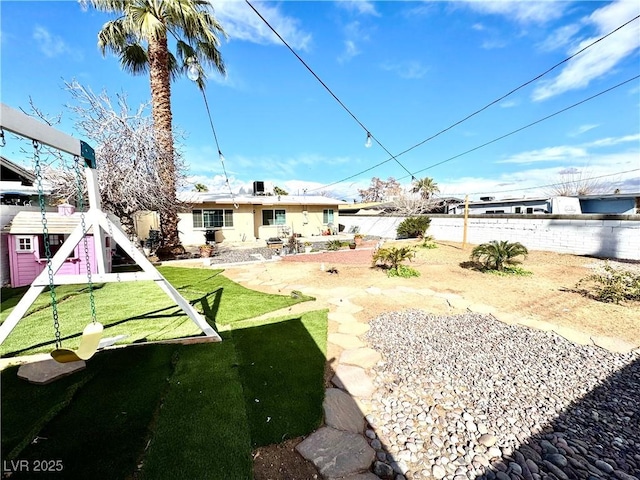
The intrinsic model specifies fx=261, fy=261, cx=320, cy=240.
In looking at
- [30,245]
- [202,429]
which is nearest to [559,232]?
[202,429]

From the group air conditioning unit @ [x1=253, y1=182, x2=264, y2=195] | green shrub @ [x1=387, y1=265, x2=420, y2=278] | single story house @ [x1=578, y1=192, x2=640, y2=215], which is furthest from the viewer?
air conditioning unit @ [x1=253, y1=182, x2=264, y2=195]

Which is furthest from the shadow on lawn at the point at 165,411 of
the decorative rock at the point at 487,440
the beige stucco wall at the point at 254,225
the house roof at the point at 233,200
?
the beige stucco wall at the point at 254,225

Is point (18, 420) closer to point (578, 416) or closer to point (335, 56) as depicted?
point (578, 416)

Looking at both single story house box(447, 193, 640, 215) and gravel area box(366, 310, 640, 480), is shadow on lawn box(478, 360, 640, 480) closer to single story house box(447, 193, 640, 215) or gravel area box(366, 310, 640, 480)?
gravel area box(366, 310, 640, 480)

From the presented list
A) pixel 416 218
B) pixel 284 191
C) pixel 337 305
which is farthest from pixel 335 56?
pixel 284 191

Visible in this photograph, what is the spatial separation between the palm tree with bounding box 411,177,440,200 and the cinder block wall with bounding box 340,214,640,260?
17612mm

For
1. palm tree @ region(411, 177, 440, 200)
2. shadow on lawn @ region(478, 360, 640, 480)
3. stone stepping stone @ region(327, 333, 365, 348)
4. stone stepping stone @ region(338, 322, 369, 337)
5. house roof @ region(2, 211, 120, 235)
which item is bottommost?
shadow on lawn @ region(478, 360, 640, 480)

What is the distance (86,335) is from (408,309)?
4835 mm

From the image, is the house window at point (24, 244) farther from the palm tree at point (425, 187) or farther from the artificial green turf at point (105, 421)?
the palm tree at point (425, 187)

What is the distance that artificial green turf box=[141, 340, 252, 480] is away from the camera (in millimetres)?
1832

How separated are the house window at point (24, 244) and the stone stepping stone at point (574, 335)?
1186 centimetres

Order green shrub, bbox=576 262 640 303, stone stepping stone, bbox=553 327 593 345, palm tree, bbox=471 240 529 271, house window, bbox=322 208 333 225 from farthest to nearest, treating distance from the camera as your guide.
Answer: house window, bbox=322 208 333 225, palm tree, bbox=471 240 529 271, green shrub, bbox=576 262 640 303, stone stepping stone, bbox=553 327 593 345

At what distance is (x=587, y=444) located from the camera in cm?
212

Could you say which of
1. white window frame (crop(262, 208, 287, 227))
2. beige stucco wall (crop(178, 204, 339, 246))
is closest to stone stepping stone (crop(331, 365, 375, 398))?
beige stucco wall (crop(178, 204, 339, 246))
